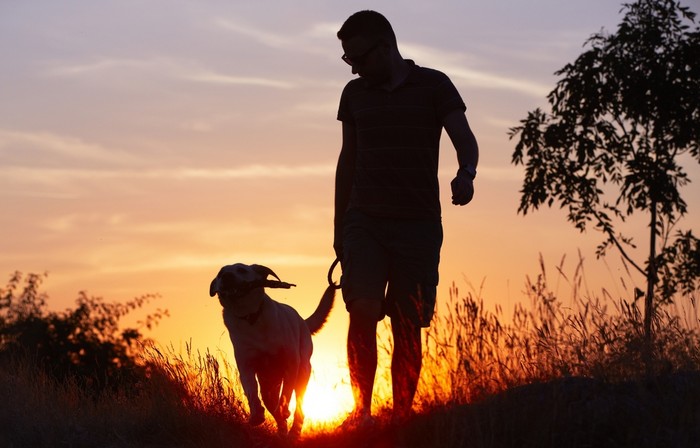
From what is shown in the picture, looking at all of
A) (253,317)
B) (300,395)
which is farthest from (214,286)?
(300,395)

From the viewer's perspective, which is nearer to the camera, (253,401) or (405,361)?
(405,361)

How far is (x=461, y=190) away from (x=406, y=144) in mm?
533

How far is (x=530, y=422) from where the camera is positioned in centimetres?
554

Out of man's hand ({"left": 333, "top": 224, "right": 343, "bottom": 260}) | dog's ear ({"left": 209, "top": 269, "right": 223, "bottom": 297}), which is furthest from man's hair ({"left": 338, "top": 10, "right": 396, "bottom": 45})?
dog's ear ({"left": 209, "top": 269, "right": 223, "bottom": 297})

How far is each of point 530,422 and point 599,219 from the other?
14344 mm

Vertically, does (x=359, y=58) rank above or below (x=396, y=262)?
above

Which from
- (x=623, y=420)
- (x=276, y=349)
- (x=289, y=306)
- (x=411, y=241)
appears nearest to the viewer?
(x=623, y=420)

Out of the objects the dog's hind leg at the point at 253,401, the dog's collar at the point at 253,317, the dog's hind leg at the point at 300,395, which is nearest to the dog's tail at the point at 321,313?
the dog's hind leg at the point at 300,395

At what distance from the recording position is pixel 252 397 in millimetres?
7113

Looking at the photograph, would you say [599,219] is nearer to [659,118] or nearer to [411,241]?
[659,118]

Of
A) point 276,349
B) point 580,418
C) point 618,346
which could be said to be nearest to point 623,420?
point 580,418

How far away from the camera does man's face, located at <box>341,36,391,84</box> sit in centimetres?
657

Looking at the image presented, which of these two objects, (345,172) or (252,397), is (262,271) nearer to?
(252,397)

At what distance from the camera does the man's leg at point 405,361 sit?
656cm
